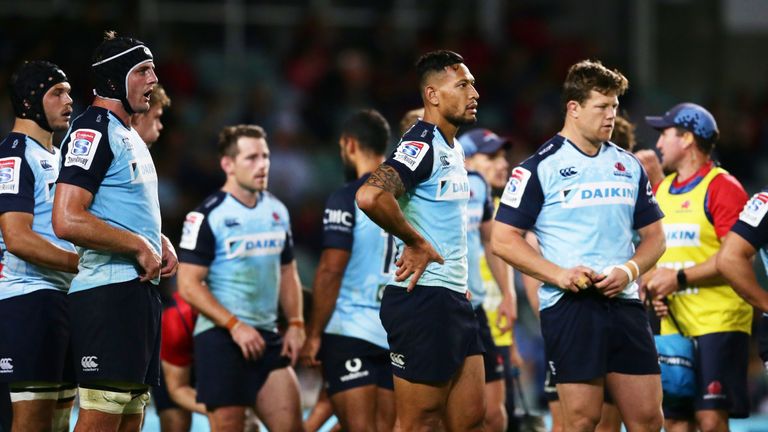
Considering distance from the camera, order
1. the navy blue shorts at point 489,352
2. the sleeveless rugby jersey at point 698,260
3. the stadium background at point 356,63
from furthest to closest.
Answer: the stadium background at point 356,63
the navy blue shorts at point 489,352
the sleeveless rugby jersey at point 698,260

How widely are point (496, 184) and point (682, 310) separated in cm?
193

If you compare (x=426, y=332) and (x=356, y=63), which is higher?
(x=356, y=63)

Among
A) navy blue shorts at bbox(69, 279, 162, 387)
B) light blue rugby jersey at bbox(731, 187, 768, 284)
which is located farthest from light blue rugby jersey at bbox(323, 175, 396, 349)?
light blue rugby jersey at bbox(731, 187, 768, 284)

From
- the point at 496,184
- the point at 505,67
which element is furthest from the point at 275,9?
the point at 496,184

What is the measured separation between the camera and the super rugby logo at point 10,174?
20.4 ft

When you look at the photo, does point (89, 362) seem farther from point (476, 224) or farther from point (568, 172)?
point (476, 224)

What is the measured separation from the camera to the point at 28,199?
6234 millimetres

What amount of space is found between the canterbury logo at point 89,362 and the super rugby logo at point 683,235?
3.89 metres

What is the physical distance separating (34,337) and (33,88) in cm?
141

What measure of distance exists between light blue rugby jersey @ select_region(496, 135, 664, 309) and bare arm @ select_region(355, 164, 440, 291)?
69 cm

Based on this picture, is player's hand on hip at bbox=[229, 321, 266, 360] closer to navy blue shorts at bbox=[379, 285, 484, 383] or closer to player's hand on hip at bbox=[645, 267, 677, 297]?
navy blue shorts at bbox=[379, 285, 484, 383]

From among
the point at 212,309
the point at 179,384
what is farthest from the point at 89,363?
the point at 179,384

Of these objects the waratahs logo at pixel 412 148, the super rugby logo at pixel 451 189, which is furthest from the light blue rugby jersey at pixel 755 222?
the waratahs logo at pixel 412 148

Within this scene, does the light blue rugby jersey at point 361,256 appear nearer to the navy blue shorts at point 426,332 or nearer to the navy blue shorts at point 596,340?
the navy blue shorts at point 426,332
